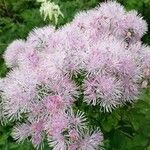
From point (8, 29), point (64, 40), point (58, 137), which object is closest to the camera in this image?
point (58, 137)

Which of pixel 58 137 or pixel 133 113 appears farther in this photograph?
pixel 133 113

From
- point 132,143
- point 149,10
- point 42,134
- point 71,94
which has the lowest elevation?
point 149,10

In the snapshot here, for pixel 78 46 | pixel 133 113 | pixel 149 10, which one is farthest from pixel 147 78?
pixel 149 10

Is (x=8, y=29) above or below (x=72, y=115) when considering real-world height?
below

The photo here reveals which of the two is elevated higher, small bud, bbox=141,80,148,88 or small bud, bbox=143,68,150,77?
small bud, bbox=143,68,150,77

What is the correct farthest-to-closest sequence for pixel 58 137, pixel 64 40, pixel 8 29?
pixel 8 29
pixel 64 40
pixel 58 137

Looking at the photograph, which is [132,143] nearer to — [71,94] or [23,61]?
[71,94]

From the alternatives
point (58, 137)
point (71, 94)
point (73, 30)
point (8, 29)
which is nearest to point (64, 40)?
point (73, 30)

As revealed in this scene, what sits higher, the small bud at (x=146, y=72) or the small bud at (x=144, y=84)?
the small bud at (x=146, y=72)

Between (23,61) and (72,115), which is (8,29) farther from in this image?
(72,115)
